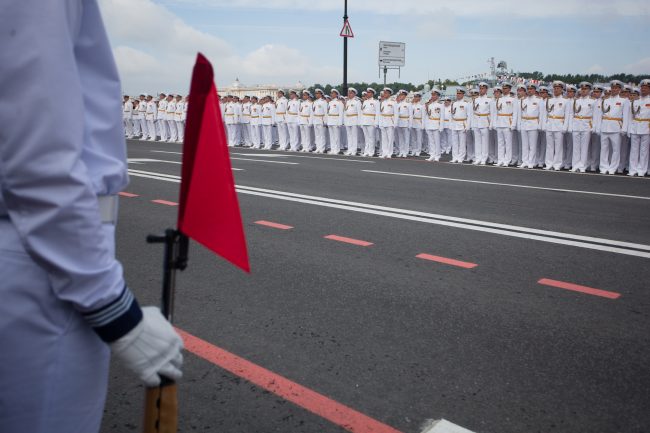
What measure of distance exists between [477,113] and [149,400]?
A: 57.2 feet

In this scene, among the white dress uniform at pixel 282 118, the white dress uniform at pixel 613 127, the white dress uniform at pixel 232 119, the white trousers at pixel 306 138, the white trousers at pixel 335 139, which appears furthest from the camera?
the white dress uniform at pixel 232 119

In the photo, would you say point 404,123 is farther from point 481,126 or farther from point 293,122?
point 293,122

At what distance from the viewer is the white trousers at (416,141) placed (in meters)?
20.7

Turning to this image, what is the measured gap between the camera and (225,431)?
2.84 meters

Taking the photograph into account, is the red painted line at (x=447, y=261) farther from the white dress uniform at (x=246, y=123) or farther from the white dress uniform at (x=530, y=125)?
the white dress uniform at (x=246, y=123)

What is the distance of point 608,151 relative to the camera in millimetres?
15383

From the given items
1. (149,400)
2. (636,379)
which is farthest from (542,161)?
(149,400)

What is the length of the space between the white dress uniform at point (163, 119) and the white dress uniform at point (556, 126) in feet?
63.5

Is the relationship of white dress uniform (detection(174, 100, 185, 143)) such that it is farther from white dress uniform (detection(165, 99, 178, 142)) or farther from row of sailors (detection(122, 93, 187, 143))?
white dress uniform (detection(165, 99, 178, 142))

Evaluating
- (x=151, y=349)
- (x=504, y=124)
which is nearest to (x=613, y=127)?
(x=504, y=124)

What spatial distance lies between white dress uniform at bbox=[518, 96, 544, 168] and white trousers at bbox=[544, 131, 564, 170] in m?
0.34

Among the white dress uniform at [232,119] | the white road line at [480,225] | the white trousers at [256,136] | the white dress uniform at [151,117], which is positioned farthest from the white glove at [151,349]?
the white dress uniform at [151,117]

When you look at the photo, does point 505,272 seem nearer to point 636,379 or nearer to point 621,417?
point 636,379

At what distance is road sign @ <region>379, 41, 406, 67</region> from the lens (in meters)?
38.1
